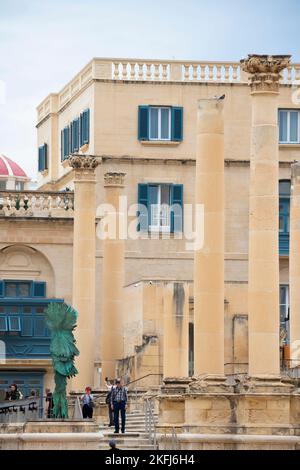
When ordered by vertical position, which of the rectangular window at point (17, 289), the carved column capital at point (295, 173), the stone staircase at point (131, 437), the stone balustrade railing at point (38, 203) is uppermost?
the stone balustrade railing at point (38, 203)

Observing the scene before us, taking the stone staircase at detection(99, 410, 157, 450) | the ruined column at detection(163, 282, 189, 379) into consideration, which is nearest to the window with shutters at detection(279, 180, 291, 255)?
the ruined column at detection(163, 282, 189, 379)

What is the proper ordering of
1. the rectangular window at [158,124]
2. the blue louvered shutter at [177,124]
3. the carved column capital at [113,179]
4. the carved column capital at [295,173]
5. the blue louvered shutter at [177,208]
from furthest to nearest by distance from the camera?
the rectangular window at [158,124] < the blue louvered shutter at [177,124] < the blue louvered shutter at [177,208] < the carved column capital at [113,179] < the carved column capital at [295,173]

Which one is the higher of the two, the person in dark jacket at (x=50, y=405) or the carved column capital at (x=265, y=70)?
the carved column capital at (x=265, y=70)

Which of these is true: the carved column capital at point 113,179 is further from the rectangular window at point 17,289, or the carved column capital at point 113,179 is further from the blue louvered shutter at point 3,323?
the blue louvered shutter at point 3,323

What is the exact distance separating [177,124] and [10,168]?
35.3 metres

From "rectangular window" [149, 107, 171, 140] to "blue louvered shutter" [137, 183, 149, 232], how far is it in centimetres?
239

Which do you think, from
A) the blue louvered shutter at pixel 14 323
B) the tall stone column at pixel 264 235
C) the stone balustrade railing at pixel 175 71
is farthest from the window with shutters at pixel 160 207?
the tall stone column at pixel 264 235

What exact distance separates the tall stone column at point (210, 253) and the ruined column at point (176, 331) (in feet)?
29.6

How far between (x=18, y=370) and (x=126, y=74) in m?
13.8

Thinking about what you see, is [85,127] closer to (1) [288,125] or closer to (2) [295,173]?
(1) [288,125]

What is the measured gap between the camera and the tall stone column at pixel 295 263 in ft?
230

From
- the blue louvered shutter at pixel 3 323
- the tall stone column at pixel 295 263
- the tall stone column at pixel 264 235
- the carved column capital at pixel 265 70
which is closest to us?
the tall stone column at pixel 264 235

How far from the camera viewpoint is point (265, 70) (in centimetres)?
5706
